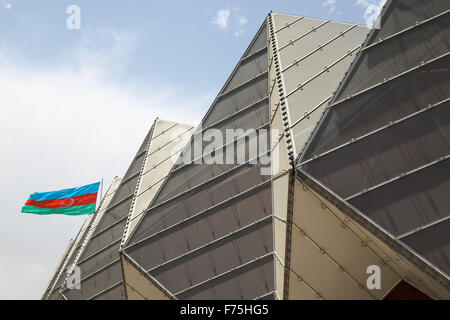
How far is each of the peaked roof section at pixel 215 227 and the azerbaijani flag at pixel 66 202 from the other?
13636mm

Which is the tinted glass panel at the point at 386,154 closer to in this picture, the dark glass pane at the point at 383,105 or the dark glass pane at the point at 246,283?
the dark glass pane at the point at 383,105

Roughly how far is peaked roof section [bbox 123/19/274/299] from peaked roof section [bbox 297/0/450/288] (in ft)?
24.3

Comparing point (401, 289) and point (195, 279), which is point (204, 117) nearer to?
point (195, 279)

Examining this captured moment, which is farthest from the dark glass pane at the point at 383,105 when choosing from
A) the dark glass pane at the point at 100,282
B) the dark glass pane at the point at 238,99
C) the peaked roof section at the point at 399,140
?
the dark glass pane at the point at 100,282

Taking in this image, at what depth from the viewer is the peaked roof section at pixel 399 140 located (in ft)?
45.7

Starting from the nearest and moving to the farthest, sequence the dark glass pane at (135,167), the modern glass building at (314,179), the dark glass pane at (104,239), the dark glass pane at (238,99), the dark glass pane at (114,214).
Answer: the modern glass building at (314,179) < the dark glass pane at (238,99) < the dark glass pane at (104,239) < the dark glass pane at (114,214) < the dark glass pane at (135,167)

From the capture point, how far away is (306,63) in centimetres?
2306

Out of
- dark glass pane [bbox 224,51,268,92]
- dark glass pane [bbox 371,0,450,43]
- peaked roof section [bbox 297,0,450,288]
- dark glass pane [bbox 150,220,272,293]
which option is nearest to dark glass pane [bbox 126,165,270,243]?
dark glass pane [bbox 150,220,272,293]

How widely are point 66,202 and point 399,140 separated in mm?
28753

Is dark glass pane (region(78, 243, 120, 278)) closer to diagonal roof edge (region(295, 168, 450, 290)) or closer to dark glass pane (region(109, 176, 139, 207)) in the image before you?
dark glass pane (region(109, 176, 139, 207))

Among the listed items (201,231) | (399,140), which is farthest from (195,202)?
(399,140)

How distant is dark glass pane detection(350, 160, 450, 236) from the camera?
14.0 metres
